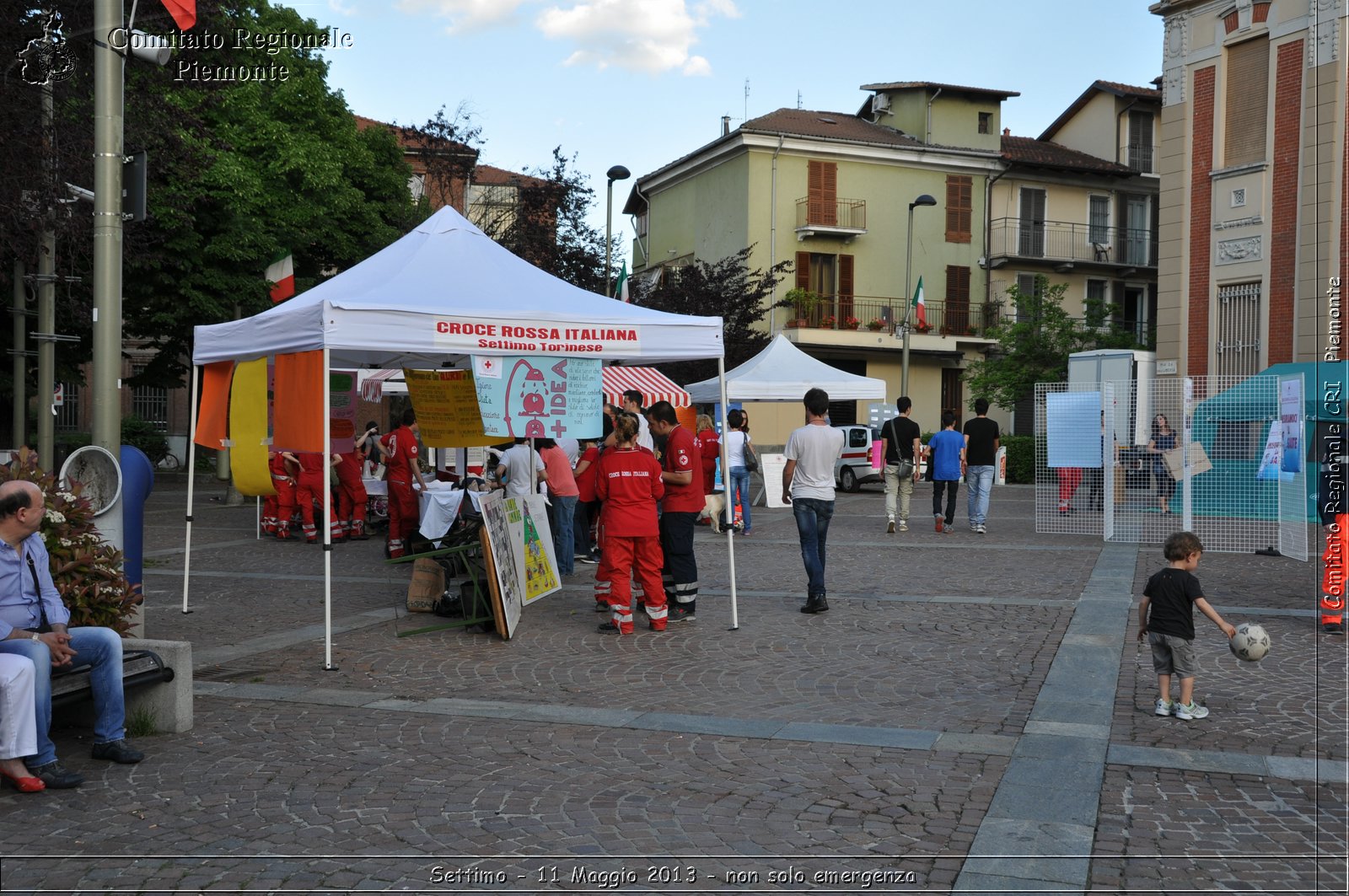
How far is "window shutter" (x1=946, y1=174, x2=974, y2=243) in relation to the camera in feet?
139

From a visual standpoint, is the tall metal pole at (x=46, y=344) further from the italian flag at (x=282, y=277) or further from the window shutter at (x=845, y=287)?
the window shutter at (x=845, y=287)

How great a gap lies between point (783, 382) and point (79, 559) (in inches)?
651

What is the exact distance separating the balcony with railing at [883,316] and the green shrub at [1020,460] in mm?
7144

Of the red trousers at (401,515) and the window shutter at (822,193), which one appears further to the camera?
the window shutter at (822,193)

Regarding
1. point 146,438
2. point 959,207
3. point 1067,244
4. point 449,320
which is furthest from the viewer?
point 1067,244

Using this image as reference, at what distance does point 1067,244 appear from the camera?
42906 mm

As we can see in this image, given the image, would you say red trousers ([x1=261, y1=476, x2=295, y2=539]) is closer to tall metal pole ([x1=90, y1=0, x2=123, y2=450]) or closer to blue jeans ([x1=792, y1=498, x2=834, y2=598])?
blue jeans ([x1=792, y1=498, x2=834, y2=598])

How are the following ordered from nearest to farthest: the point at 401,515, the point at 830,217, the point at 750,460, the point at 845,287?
the point at 401,515, the point at 750,460, the point at 830,217, the point at 845,287

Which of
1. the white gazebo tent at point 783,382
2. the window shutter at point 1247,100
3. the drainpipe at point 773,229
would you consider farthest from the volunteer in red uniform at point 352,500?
the drainpipe at point 773,229

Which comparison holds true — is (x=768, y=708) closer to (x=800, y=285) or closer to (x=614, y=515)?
(x=614, y=515)

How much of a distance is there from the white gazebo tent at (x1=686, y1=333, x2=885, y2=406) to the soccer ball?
15.0m

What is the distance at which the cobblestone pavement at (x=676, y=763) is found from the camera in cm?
425

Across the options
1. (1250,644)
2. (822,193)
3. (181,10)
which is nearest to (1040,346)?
(822,193)

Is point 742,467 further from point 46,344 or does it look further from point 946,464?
point 46,344
